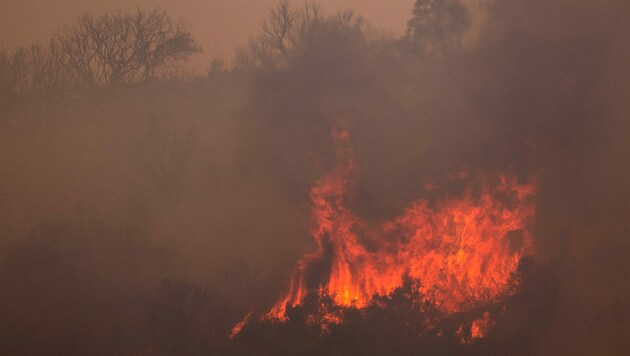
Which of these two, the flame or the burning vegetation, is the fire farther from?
the flame

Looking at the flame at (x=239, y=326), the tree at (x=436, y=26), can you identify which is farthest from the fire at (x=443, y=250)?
the tree at (x=436, y=26)

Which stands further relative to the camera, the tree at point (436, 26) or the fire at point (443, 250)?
the tree at point (436, 26)

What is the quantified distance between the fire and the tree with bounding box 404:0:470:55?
5.82 meters

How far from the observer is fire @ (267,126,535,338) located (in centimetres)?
1609

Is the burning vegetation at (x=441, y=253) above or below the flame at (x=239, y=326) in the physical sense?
above

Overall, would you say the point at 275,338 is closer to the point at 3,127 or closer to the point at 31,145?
the point at 31,145

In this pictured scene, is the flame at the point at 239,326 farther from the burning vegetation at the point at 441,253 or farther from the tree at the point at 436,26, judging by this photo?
the tree at the point at 436,26

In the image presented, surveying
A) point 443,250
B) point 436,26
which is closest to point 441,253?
point 443,250

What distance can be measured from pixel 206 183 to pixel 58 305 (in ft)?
22.9

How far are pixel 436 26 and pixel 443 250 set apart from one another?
35.1 feet

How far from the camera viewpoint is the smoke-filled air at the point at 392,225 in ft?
50.8

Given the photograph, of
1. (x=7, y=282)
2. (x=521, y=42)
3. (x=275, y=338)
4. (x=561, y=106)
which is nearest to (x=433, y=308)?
(x=275, y=338)

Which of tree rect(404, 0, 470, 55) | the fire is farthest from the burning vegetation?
tree rect(404, 0, 470, 55)

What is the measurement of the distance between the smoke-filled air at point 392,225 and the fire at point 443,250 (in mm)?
42
